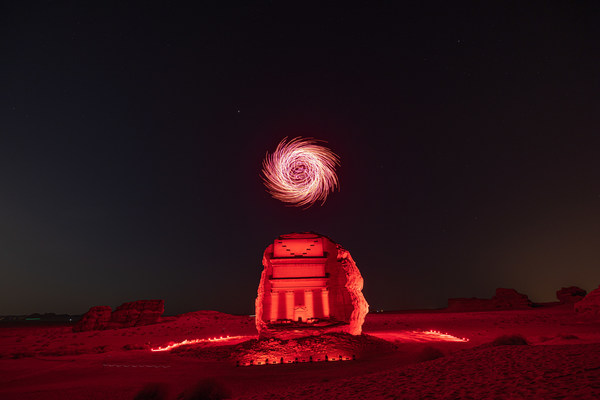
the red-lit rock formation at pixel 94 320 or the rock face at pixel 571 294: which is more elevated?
the rock face at pixel 571 294

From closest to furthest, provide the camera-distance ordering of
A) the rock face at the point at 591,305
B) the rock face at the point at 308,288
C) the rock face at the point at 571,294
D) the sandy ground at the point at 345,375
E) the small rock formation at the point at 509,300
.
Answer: the sandy ground at the point at 345,375, the rock face at the point at 308,288, the rock face at the point at 591,305, the rock face at the point at 571,294, the small rock formation at the point at 509,300

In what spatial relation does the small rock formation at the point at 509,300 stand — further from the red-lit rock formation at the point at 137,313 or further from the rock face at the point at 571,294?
the red-lit rock formation at the point at 137,313

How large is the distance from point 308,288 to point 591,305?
30148 mm

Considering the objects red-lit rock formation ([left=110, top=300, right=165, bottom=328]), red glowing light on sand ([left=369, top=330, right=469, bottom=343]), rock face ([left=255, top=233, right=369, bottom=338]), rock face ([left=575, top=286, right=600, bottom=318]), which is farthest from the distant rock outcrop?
red-lit rock formation ([left=110, top=300, right=165, bottom=328])

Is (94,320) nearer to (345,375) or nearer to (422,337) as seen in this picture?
(422,337)

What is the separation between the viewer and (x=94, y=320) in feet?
139

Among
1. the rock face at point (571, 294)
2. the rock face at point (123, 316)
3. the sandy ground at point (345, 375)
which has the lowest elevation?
the sandy ground at point (345, 375)

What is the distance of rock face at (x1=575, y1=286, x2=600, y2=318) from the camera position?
29453mm

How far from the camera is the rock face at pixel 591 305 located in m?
29.5

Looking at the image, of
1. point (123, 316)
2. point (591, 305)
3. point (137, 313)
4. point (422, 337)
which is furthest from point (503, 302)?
point (123, 316)

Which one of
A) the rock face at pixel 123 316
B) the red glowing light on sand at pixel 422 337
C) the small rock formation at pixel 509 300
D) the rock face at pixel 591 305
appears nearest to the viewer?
the red glowing light on sand at pixel 422 337

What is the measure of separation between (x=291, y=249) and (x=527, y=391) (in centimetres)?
1480

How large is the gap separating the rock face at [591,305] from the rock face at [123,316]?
Answer: 5234 cm

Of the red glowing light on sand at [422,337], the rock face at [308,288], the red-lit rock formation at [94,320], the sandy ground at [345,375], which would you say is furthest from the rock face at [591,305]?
the red-lit rock formation at [94,320]
